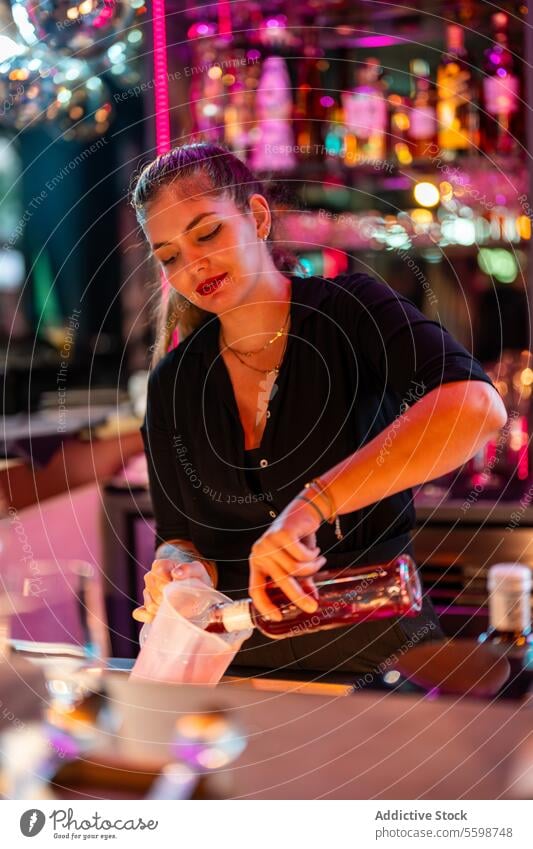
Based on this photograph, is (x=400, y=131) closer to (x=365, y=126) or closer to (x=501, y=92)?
(x=365, y=126)

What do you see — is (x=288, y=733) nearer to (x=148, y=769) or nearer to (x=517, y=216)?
(x=148, y=769)

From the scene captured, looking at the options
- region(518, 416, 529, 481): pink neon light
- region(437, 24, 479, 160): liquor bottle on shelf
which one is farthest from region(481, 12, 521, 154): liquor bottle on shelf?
region(518, 416, 529, 481): pink neon light

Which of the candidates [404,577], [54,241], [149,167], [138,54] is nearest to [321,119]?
[138,54]

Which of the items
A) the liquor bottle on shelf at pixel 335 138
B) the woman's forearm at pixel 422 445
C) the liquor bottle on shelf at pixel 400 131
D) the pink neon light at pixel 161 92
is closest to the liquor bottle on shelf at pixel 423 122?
the liquor bottle on shelf at pixel 400 131

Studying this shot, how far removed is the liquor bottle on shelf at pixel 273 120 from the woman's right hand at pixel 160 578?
3.17 feet

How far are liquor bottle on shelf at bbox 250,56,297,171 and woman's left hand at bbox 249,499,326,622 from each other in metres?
1.04

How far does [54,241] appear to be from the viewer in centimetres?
297

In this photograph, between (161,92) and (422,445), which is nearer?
(422,445)

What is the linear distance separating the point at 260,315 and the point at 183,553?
224 mm

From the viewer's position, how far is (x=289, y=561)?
2.16 ft

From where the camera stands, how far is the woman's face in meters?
0.75

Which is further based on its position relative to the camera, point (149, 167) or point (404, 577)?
point (149, 167)

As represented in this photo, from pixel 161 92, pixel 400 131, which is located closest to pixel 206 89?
pixel 400 131
